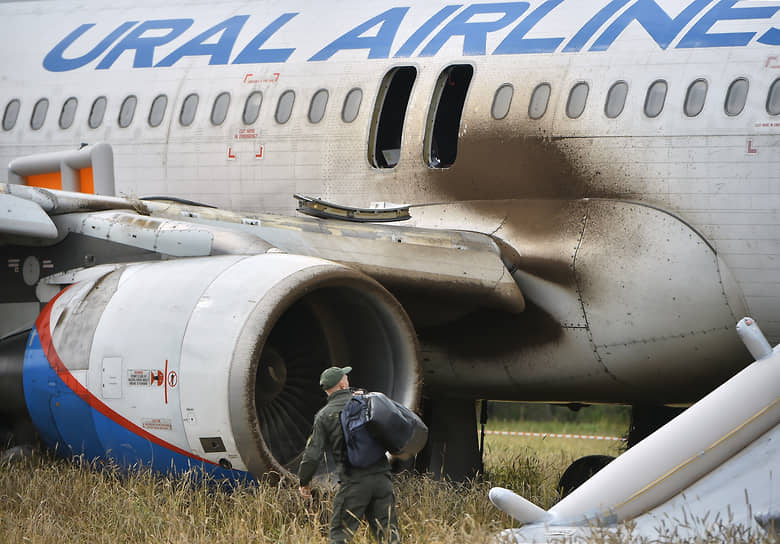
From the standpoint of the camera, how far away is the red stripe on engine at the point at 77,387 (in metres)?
7.09

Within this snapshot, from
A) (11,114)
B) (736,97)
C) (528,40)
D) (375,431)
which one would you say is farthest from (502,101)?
(11,114)

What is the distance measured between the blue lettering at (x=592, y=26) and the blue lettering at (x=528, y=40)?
15cm

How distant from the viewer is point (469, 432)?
388 inches

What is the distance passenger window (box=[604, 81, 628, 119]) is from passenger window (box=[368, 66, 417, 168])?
171 centimetres

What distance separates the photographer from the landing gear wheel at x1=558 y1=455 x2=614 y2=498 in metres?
9.45

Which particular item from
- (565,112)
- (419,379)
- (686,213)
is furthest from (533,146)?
(419,379)

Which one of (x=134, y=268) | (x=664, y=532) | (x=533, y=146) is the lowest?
(x=664, y=532)

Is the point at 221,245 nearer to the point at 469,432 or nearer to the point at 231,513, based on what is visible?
the point at 231,513

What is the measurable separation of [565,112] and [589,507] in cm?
358

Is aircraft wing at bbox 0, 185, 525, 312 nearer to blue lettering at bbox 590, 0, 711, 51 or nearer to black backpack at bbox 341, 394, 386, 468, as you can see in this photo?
blue lettering at bbox 590, 0, 711, 51

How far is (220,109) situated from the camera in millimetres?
10234

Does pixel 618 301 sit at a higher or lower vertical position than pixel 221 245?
lower

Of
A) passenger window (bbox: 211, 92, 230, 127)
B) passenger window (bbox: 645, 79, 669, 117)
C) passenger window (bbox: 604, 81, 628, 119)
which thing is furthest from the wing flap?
passenger window (bbox: 645, 79, 669, 117)

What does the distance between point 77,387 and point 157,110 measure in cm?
374
